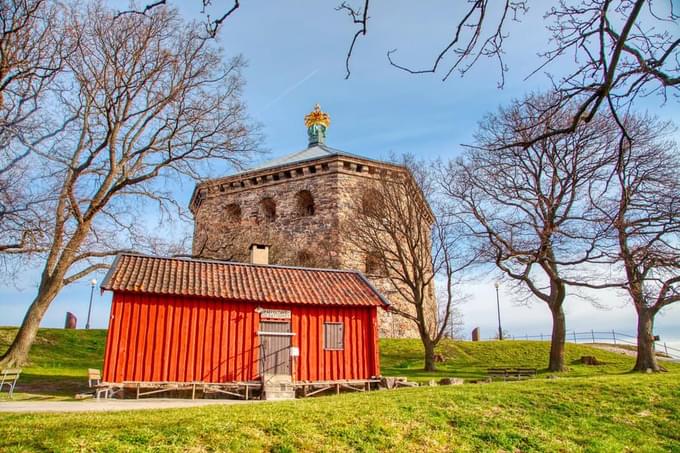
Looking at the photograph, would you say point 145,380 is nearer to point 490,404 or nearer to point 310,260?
point 490,404

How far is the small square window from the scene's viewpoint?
1570cm

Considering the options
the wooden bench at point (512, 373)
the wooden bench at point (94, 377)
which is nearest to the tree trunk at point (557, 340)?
the wooden bench at point (512, 373)

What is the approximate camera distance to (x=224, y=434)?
7.25 m

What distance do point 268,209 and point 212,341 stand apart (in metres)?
15.6

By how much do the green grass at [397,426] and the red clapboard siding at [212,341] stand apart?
16.3 feet

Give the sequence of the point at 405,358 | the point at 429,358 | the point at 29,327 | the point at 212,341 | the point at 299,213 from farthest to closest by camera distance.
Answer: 1. the point at 299,213
2. the point at 405,358
3. the point at 429,358
4. the point at 29,327
5. the point at 212,341

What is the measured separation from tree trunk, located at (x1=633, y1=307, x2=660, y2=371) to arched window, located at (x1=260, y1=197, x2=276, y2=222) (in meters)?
18.1

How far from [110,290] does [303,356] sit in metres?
5.62

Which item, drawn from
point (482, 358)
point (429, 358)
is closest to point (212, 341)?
point (429, 358)

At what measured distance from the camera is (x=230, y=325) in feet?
48.7

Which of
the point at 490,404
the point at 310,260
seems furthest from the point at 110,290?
the point at 310,260

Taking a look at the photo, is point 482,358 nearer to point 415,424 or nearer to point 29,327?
point 415,424

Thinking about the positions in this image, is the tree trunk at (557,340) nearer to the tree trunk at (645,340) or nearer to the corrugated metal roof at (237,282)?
the tree trunk at (645,340)

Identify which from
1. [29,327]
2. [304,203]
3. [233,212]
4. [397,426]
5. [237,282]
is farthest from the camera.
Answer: [233,212]
